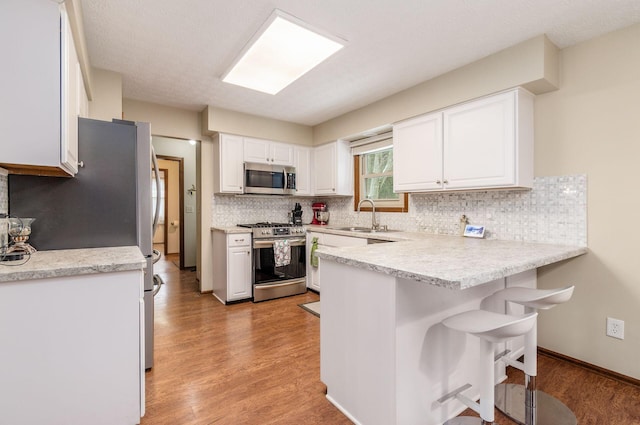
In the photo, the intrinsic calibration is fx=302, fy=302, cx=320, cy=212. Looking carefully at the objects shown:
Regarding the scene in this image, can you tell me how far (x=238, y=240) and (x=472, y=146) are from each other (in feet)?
8.77

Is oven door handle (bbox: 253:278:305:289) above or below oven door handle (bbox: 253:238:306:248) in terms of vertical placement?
below

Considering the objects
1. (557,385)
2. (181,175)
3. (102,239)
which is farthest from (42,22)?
(181,175)

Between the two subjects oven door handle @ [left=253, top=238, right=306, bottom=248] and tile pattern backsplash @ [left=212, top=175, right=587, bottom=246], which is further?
oven door handle @ [left=253, top=238, right=306, bottom=248]

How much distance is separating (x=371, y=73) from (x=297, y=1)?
1.14 m

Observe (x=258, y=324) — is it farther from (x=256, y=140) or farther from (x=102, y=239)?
(x=256, y=140)

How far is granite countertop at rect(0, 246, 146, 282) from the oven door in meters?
2.01

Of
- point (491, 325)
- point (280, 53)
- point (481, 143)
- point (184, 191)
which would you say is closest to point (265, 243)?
point (280, 53)

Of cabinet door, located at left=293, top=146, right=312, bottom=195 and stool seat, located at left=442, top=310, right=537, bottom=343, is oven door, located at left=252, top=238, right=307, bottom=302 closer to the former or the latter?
cabinet door, located at left=293, top=146, right=312, bottom=195

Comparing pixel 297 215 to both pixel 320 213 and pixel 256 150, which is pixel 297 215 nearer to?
pixel 320 213

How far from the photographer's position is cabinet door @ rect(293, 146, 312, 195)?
441cm

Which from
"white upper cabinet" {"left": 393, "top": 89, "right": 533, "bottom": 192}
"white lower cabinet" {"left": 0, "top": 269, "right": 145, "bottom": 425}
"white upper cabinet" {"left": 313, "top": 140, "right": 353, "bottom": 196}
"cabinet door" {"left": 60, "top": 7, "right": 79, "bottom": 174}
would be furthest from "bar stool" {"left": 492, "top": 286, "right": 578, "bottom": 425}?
"white upper cabinet" {"left": 313, "top": 140, "right": 353, "bottom": 196}

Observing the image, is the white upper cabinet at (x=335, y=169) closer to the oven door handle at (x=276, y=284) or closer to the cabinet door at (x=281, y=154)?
the cabinet door at (x=281, y=154)

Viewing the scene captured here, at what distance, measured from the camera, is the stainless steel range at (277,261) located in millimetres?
3711

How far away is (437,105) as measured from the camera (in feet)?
9.21
